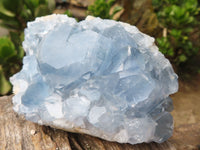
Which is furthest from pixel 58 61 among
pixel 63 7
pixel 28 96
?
pixel 63 7

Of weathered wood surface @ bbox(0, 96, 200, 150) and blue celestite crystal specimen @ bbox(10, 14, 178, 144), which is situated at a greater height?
blue celestite crystal specimen @ bbox(10, 14, 178, 144)

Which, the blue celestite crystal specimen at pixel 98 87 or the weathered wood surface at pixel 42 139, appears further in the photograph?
the weathered wood surface at pixel 42 139

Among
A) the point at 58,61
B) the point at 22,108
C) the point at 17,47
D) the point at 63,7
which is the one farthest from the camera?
the point at 63,7

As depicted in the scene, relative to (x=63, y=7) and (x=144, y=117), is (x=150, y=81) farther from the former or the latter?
(x=63, y=7)

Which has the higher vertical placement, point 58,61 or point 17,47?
point 58,61

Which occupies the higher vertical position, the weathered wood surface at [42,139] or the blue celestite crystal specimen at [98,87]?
the blue celestite crystal specimen at [98,87]

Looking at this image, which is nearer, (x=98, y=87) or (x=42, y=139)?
(x=98, y=87)

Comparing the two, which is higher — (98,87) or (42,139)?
(98,87)

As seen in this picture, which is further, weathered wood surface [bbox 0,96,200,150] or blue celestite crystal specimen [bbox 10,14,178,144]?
weathered wood surface [bbox 0,96,200,150]
